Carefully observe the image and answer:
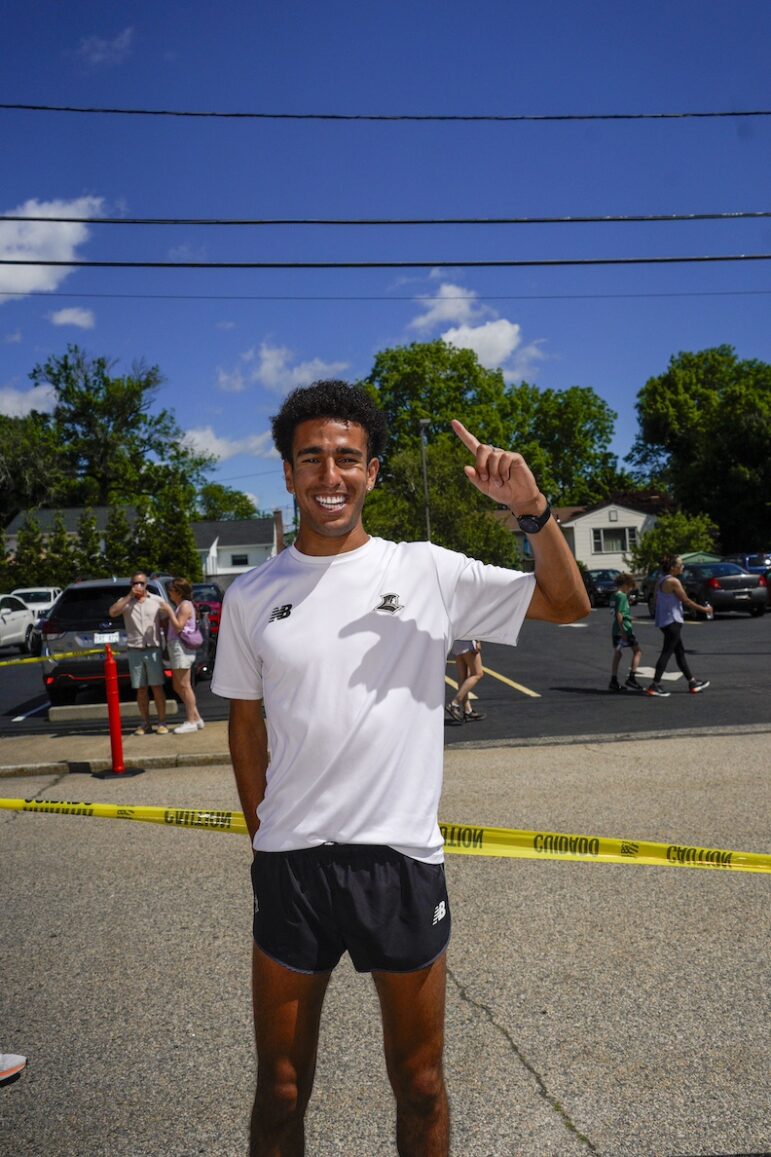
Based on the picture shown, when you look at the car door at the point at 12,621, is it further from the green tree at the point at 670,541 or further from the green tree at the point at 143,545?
the green tree at the point at 670,541

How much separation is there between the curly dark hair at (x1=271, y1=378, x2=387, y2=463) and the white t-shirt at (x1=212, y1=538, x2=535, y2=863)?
333 millimetres

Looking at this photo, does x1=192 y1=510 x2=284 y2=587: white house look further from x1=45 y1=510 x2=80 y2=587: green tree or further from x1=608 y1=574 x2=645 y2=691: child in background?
x1=608 y1=574 x2=645 y2=691: child in background

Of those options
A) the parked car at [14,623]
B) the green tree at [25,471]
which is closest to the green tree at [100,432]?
the green tree at [25,471]

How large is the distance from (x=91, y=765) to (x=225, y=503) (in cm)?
12554

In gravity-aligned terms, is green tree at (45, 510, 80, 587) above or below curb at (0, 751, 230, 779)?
above

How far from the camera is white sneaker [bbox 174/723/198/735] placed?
11.6 m

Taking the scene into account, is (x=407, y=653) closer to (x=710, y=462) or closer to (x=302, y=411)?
(x=302, y=411)

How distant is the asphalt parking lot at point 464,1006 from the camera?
3.14 m

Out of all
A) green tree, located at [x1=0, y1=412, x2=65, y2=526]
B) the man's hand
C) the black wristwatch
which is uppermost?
green tree, located at [x1=0, y1=412, x2=65, y2=526]

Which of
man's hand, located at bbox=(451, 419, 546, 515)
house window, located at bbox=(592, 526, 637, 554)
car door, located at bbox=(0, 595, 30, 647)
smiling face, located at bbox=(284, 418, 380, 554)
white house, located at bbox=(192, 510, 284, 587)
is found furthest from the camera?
white house, located at bbox=(192, 510, 284, 587)

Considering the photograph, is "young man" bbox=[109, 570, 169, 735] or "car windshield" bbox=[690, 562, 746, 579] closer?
"young man" bbox=[109, 570, 169, 735]

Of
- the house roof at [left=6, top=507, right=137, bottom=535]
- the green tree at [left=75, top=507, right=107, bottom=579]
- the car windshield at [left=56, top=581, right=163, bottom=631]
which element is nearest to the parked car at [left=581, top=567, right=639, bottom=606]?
the green tree at [left=75, top=507, right=107, bottom=579]

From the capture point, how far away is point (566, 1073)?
11.2 feet

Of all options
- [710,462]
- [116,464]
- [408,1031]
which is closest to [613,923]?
[408,1031]
